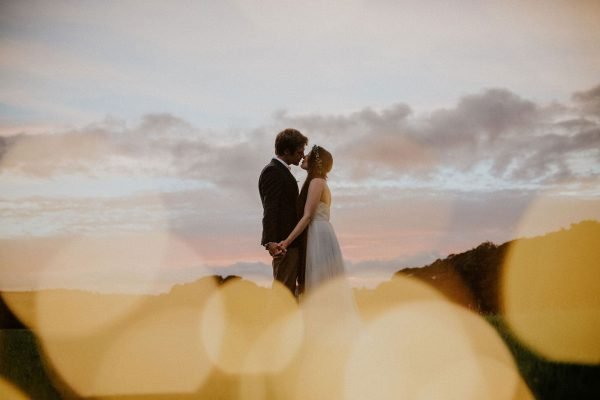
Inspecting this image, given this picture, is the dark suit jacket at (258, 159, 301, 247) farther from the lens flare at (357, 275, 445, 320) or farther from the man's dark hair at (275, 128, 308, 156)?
the lens flare at (357, 275, 445, 320)

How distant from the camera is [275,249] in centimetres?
928

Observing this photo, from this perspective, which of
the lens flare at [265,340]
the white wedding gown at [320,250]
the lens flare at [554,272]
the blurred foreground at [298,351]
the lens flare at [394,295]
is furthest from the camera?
the lens flare at [554,272]

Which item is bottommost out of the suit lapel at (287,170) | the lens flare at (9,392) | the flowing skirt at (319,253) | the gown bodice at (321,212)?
the lens flare at (9,392)

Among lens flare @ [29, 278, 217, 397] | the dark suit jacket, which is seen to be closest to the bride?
the dark suit jacket

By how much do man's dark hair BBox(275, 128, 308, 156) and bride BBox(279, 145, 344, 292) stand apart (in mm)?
342

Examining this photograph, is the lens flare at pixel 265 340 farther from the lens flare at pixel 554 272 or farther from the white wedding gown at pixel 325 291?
the lens flare at pixel 554 272

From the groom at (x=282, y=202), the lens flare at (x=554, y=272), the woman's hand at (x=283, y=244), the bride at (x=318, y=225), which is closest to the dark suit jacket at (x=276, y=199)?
the groom at (x=282, y=202)

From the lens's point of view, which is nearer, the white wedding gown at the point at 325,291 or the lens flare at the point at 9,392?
the lens flare at the point at 9,392

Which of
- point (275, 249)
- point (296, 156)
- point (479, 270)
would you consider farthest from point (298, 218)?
point (479, 270)

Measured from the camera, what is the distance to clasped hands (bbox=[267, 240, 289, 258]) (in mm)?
9273

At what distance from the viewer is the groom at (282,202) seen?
9.27m

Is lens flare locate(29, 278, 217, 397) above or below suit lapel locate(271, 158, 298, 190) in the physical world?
below

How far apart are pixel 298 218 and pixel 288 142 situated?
4.32ft

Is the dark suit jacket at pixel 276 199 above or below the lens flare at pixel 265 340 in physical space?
above
